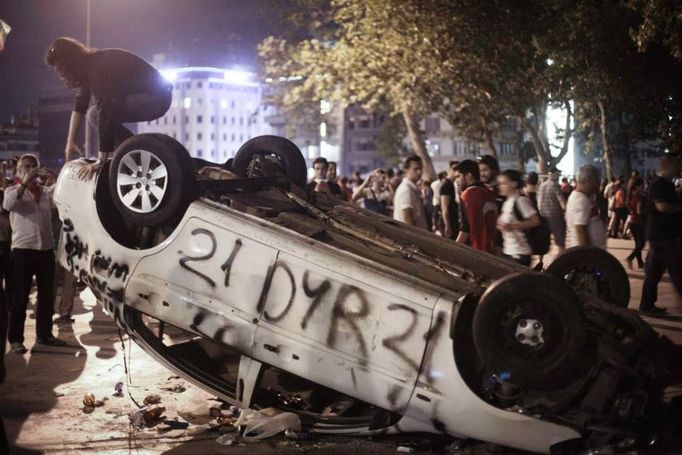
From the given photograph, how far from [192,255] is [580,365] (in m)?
2.41

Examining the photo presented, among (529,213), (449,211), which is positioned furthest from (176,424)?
(449,211)

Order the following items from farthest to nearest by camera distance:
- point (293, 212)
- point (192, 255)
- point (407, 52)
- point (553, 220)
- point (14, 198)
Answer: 1. point (407, 52)
2. point (553, 220)
3. point (14, 198)
4. point (293, 212)
5. point (192, 255)

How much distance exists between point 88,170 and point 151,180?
0.77 meters

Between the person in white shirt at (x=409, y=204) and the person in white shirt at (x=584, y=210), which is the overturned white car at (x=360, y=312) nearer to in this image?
the person in white shirt at (x=584, y=210)

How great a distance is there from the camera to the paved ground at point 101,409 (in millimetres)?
5309

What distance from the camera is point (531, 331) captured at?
4570mm

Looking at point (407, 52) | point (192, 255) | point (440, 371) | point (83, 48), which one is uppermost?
point (407, 52)

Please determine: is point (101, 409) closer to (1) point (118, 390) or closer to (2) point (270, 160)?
(1) point (118, 390)

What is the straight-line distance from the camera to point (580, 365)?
15.0 ft

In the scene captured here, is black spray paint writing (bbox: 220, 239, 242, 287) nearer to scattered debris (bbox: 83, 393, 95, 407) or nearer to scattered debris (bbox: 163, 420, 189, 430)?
scattered debris (bbox: 163, 420, 189, 430)

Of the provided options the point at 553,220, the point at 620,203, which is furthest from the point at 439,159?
the point at 553,220

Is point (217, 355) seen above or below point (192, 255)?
below

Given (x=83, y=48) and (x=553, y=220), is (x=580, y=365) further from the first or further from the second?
(x=553, y=220)

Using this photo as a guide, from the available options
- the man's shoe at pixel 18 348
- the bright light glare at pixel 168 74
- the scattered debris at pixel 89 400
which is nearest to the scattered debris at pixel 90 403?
the scattered debris at pixel 89 400
